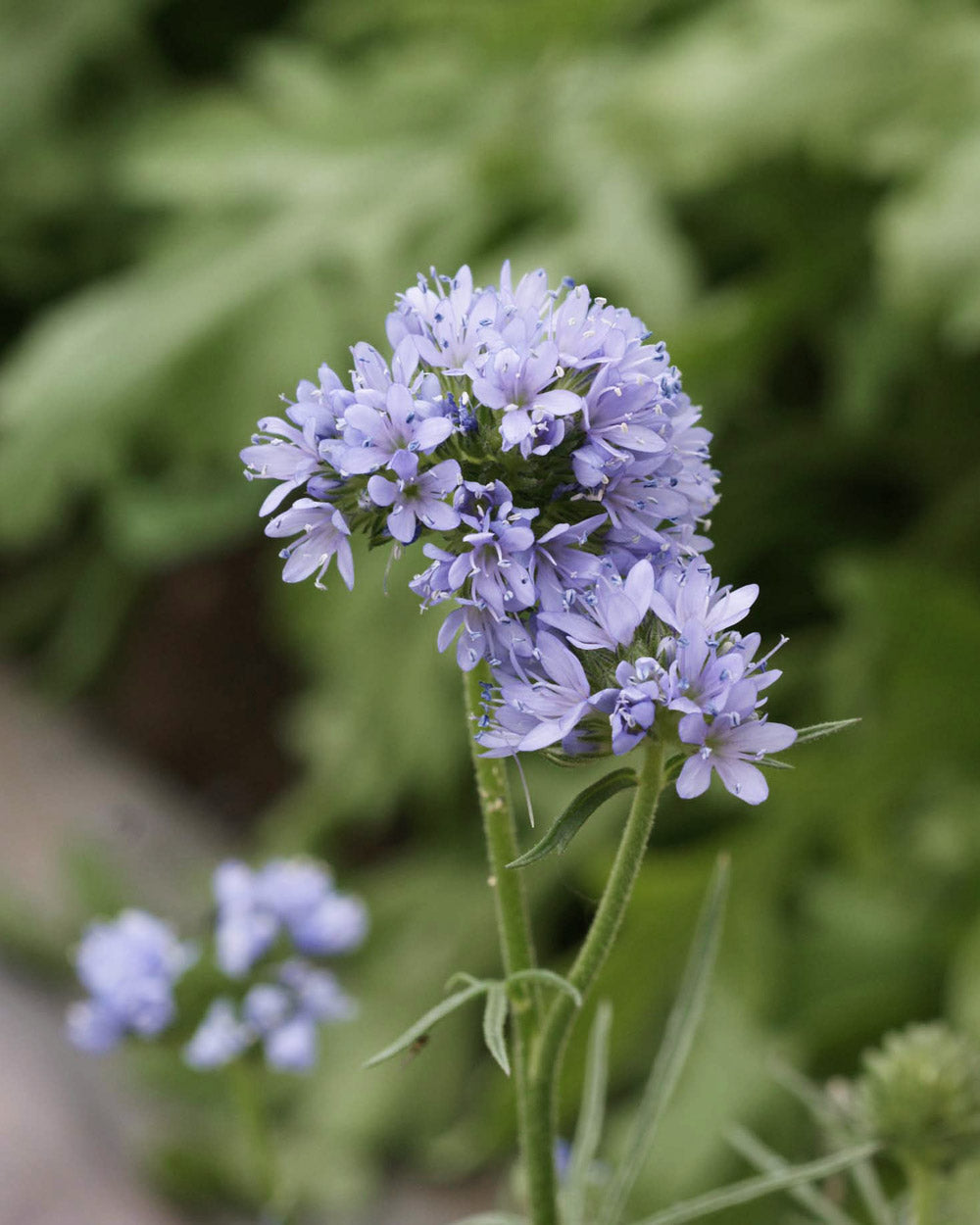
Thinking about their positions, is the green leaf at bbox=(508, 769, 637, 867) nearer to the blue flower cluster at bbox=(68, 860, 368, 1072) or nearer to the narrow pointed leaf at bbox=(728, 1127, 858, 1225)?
the narrow pointed leaf at bbox=(728, 1127, 858, 1225)

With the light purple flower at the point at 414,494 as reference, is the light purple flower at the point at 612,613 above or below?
below

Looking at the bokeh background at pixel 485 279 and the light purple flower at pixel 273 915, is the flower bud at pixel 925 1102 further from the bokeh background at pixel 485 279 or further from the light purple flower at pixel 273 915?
the bokeh background at pixel 485 279

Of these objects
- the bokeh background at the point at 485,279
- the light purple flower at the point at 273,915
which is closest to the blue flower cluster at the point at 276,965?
the light purple flower at the point at 273,915

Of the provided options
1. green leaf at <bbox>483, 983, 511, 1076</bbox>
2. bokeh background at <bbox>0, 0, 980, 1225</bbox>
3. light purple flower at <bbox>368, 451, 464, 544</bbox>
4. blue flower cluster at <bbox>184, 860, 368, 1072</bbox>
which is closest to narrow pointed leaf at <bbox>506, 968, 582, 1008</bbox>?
green leaf at <bbox>483, 983, 511, 1076</bbox>

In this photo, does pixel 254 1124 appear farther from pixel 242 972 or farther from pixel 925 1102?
pixel 925 1102

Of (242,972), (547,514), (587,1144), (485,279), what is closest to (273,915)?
(242,972)

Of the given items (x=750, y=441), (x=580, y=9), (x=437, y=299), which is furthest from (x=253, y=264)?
(x=437, y=299)
